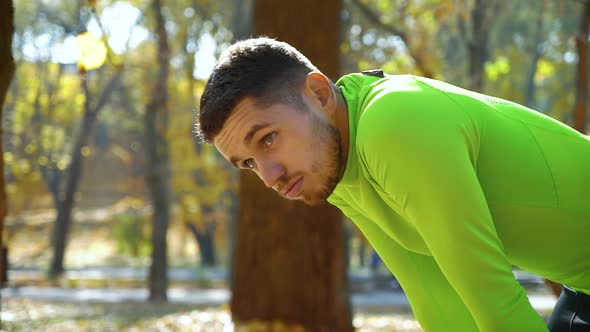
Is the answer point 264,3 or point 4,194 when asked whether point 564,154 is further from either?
point 264,3

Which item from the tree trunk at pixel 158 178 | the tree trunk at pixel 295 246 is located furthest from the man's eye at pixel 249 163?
the tree trunk at pixel 158 178

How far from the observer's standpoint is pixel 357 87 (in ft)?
7.38

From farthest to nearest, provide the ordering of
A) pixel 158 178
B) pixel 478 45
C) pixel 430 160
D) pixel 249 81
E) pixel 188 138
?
1. pixel 188 138
2. pixel 158 178
3. pixel 478 45
4. pixel 249 81
5. pixel 430 160

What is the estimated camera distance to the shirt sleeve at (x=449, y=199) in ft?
5.96

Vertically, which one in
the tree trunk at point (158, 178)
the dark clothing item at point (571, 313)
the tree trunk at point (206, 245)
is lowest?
Result: the tree trunk at point (206, 245)

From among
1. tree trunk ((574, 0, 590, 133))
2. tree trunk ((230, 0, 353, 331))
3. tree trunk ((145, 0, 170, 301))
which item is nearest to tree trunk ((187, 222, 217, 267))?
tree trunk ((145, 0, 170, 301))

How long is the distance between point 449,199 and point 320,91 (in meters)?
0.51

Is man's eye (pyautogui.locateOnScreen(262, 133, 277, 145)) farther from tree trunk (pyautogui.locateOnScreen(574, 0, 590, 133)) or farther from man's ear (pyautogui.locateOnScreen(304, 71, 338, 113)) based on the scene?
tree trunk (pyautogui.locateOnScreen(574, 0, 590, 133))

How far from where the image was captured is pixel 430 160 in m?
1.81

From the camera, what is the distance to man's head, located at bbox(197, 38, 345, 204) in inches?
80.1

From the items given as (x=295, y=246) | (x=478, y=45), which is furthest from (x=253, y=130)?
(x=478, y=45)

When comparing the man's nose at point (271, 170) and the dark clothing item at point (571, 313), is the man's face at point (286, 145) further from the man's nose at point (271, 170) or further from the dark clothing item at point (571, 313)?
the dark clothing item at point (571, 313)

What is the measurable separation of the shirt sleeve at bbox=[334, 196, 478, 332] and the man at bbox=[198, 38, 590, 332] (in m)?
0.15

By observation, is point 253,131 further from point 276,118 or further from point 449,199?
point 449,199
